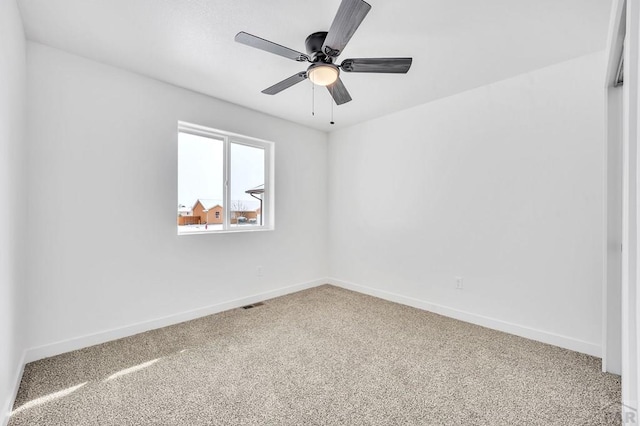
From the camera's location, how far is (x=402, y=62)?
6.63ft

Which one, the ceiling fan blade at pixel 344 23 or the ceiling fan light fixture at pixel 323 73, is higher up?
the ceiling fan blade at pixel 344 23

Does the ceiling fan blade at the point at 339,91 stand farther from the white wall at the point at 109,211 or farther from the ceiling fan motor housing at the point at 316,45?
the white wall at the point at 109,211

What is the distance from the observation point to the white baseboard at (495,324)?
2.43 m

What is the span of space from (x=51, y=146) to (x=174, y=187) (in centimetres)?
97

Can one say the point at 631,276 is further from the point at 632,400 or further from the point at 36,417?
the point at 36,417

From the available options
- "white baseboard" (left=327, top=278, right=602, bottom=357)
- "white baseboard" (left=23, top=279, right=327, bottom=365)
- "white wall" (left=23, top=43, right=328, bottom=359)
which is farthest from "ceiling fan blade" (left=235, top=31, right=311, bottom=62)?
"white baseboard" (left=327, top=278, right=602, bottom=357)

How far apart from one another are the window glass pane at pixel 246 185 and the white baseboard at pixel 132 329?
0.93m

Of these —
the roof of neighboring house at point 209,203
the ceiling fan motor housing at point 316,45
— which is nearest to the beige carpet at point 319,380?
the roof of neighboring house at point 209,203

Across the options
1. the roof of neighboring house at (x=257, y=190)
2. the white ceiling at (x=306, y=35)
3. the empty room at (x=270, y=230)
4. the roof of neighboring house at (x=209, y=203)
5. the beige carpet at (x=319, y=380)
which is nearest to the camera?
the beige carpet at (x=319, y=380)

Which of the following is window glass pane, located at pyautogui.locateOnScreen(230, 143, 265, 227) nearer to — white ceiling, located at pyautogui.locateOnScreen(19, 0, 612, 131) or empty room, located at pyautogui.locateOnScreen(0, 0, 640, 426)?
empty room, located at pyautogui.locateOnScreen(0, 0, 640, 426)

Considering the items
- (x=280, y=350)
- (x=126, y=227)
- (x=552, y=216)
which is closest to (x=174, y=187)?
(x=126, y=227)

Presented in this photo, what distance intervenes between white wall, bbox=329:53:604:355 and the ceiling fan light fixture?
67.6 inches

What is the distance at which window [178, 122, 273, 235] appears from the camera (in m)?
3.24

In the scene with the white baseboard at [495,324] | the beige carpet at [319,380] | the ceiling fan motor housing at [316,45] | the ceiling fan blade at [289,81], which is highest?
the ceiling fan motor housing at [316,45]
